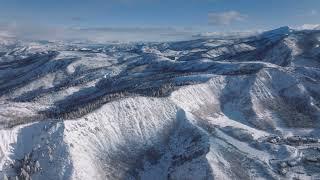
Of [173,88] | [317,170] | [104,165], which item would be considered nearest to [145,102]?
Answer: [173,88]

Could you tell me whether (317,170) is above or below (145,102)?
below

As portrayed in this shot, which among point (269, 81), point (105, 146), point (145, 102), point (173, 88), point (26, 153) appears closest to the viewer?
point (26, 153)

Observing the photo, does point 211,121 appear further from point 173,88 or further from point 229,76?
point 229,76

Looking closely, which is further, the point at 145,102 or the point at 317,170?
the point at 145,102

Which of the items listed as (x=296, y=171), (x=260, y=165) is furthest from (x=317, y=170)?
(x=260, y=165)

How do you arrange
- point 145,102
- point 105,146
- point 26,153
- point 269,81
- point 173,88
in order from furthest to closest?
point 269,81 < point 173,88 < point 145,102 < point 105,146 < point 26,153

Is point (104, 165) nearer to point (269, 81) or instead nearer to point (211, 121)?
point (211, 121)

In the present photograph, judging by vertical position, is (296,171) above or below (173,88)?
below

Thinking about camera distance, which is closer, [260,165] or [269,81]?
[260,165]
